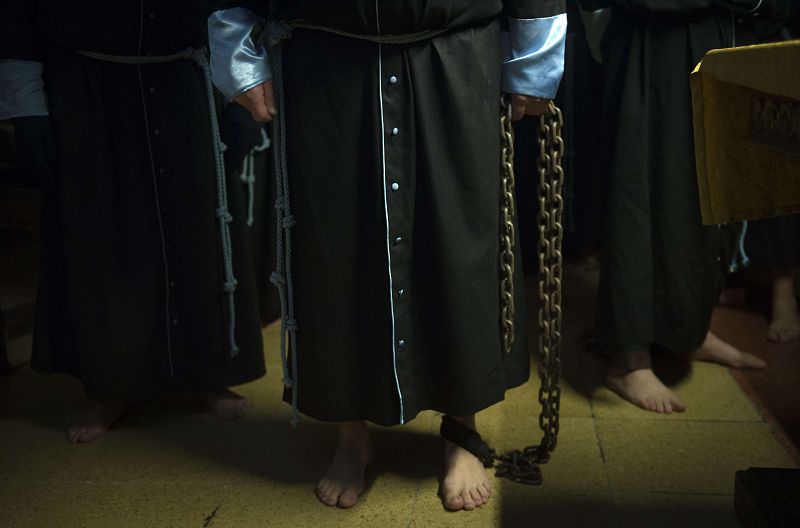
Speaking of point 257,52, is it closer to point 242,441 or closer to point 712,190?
point 712,190

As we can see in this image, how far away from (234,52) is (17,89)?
736 millimetres

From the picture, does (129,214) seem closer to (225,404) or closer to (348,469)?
(225,404)

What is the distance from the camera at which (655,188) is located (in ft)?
7.80

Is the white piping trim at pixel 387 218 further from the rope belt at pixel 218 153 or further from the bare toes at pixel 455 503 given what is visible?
the rope belt at pixel 218 153

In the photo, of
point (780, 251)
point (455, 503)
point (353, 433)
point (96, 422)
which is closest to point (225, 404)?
point (96, 422)

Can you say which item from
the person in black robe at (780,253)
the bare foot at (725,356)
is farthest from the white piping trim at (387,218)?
the person in black robe at (780,253)

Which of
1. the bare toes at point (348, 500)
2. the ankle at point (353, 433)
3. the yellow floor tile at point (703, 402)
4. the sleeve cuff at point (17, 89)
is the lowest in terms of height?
the yellow floor tile at point (703, 402)

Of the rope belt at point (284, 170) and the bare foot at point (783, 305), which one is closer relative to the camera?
the rope belt at point (284, 170)

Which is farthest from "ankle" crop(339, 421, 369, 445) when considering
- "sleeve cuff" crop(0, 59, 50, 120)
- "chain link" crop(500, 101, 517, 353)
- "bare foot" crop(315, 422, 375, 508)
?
"sleeve cuff" crop(0, 59, 50, 120)

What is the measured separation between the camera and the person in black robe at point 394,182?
1.74 m

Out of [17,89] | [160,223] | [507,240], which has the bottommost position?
[160,223]

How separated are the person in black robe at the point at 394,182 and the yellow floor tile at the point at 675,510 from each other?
408 millimetres

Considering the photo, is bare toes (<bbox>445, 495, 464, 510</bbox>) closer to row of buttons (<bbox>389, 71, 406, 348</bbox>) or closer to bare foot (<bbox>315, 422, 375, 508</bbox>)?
bare foot (<bbox>315, 422, 375, 508</bbox>)

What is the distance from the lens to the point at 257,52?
5.82 feet
